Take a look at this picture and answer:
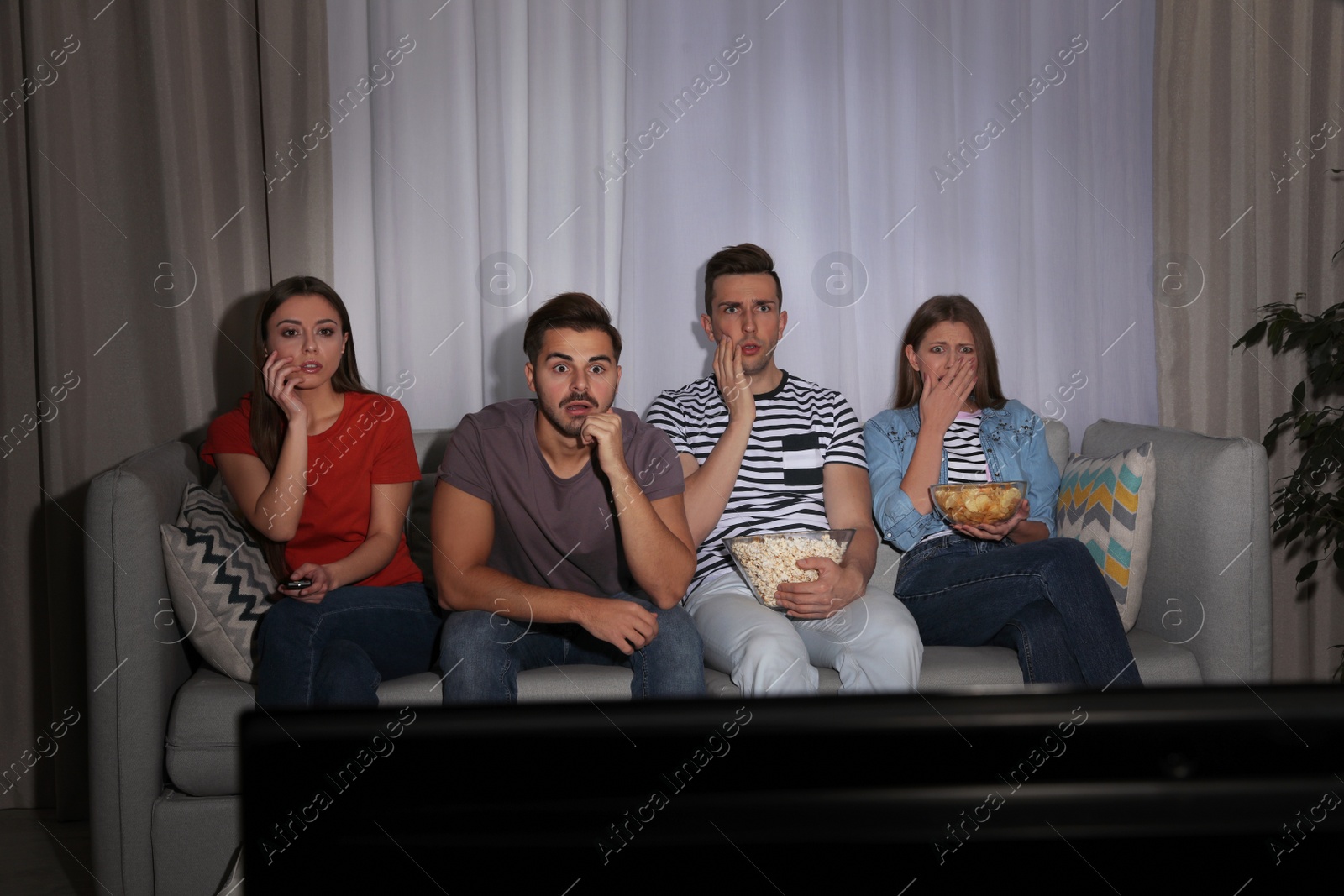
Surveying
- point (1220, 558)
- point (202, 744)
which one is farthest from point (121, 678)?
point (1220, 558)

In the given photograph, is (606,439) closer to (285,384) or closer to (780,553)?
(780,553)

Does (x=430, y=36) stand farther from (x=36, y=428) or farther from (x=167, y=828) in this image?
(x=167, y=828)

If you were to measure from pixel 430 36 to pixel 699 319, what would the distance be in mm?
938

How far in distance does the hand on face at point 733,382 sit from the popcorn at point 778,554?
0.35 m

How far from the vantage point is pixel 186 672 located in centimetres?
193

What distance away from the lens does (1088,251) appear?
2750 millimetres

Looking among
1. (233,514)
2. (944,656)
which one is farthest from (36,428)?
(944,656)

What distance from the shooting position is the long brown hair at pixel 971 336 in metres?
2.32

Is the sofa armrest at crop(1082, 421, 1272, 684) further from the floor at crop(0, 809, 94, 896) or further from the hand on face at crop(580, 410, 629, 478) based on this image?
the floor at crop(0, 809, 94, 896)

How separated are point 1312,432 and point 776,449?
1.42 metres

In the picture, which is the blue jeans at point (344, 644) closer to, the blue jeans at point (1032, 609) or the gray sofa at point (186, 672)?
the gray sofa at point (186, 672)

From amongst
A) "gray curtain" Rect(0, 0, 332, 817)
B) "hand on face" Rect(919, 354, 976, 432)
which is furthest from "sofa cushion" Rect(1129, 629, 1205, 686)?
"gray curtain" Rect(0, 0, 332, 817)

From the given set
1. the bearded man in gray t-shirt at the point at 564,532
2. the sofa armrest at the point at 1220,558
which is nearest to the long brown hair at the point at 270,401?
the bearded man in gray t-shirt at the point at 564,532

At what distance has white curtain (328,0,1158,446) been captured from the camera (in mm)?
2521
